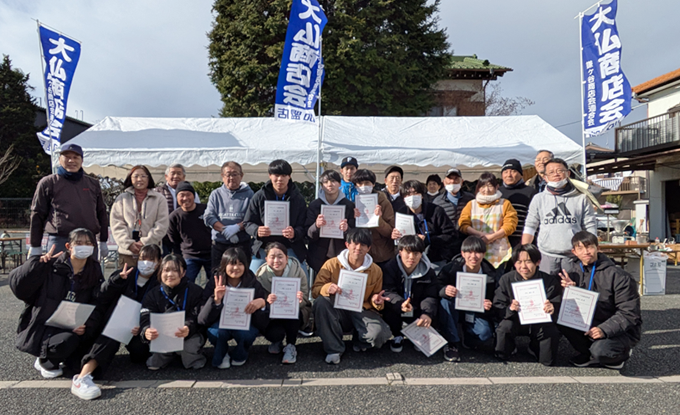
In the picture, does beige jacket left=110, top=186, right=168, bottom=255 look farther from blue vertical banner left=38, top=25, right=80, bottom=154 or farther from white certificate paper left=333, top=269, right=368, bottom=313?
blue vertical banner left=38, top=25, right=80, bottom=154

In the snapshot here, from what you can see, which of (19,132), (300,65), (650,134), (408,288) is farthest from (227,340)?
(19,132)

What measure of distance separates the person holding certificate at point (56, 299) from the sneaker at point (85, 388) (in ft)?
0.03

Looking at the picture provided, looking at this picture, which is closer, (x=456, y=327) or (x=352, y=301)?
(x=352, y=301)

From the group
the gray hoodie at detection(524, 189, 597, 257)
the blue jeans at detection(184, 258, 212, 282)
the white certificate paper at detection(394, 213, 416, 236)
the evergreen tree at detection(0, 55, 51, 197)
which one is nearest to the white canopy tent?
the white certificate paper at detection(394, 213, 416, 236)

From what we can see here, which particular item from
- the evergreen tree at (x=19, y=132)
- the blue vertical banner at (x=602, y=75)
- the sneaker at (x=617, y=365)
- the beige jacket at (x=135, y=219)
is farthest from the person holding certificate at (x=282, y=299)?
the evergreen tree at (x=19, y=132)

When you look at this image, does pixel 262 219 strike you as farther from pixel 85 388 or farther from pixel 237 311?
pixel 85 388

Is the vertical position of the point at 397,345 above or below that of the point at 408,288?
below

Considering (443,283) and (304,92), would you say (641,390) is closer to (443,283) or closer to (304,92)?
(443,283)

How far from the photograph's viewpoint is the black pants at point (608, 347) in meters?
3.33

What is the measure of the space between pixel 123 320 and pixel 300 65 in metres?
3.80

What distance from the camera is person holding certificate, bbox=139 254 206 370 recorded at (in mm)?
3377

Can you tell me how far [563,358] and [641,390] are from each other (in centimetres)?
72

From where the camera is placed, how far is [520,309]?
3.52 metres

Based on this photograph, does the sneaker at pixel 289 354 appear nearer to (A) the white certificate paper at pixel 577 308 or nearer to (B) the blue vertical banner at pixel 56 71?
(A) the white certificate paper at pixel 577 308
